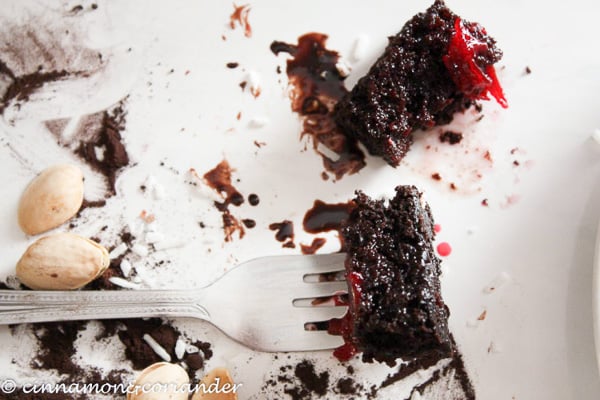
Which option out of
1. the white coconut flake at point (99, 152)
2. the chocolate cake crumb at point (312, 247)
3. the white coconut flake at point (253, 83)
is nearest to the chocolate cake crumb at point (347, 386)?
the chocolate cake crumb at point (312, 247)

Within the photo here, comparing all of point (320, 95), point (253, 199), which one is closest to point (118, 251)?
point (253, 199)

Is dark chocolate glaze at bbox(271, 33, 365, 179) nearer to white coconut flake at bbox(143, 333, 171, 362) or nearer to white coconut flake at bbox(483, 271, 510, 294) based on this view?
white coconut flake at bbox(483, 271, 510, 294)

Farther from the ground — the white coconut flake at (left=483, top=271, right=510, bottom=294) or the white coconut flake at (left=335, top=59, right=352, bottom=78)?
the white coconut flake at (left=335, top=59, right=352, bottom=78)

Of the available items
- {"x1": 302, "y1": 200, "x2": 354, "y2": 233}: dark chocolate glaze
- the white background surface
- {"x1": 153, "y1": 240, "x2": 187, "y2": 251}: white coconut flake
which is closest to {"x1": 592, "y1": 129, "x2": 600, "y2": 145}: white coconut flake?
the white background surface

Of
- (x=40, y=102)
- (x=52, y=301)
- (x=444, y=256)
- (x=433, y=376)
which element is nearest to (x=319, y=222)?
(x=444, y=256)

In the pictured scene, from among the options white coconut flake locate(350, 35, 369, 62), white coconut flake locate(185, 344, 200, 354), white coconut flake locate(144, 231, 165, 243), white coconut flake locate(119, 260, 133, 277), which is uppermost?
white coconut flake locate(350, 35, 369, 62)

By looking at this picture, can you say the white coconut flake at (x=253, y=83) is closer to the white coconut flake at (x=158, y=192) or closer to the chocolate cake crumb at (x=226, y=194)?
the chocolate cake crumb at (x=226, y=194)

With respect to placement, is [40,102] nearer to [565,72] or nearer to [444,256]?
[444,256]

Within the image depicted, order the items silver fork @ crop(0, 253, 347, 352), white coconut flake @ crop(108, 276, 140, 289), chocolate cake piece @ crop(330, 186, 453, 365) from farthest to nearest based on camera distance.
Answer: white coconut flake @ crop(108, 276, 140, 289), silver fork @ crop(0, 253, 347, 352), chocolate cake piece @ crop(330, 186, 453, 365)
